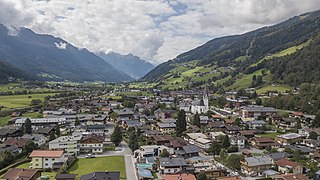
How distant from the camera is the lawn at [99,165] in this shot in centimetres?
3573

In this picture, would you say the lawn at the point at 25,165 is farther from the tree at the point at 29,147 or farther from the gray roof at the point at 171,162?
the gray roof at the point at 171,162

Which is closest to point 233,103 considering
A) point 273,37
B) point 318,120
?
point 318,120

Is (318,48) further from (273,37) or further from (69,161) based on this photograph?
(69,161)

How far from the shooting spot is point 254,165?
35.5 meters

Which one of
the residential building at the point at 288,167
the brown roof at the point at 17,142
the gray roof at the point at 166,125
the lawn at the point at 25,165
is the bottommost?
the residential building at the point at 288,167

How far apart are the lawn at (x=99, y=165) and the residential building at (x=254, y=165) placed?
46.3 feet

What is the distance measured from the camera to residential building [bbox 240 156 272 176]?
35.5 meters

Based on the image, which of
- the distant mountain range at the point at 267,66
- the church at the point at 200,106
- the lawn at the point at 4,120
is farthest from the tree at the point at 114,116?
the distant mountain range at the point at 267,66

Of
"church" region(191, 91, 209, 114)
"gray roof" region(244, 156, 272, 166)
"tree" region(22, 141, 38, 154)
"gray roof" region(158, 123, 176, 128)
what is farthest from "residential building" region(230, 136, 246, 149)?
"church" region(191, 91, 209, 114)

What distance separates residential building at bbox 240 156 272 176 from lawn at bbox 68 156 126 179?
46.3ft

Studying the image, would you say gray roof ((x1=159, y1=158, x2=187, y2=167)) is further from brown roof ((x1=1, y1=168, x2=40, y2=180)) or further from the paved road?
brown roof ((x1=1, y1=168, x2=40, y2=180))

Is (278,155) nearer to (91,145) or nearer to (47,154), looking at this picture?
(91,145)

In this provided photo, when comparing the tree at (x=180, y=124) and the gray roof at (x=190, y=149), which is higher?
the tree at (x=180, y=124)

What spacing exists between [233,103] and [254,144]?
40595mm
